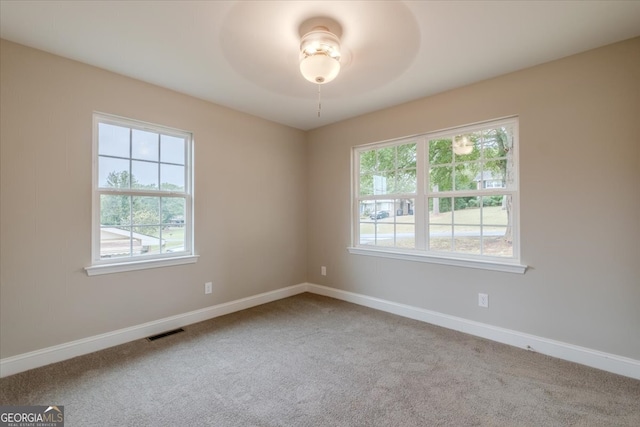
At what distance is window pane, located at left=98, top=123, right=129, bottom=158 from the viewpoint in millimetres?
2588

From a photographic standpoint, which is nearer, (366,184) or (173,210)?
(173,210)

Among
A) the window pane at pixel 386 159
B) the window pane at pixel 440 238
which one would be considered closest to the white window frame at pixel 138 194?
the window pane at pixel 386 159

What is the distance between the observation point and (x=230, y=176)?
137 inches

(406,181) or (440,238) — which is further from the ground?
(406,181)

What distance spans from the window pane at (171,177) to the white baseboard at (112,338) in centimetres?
133

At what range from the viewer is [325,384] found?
2.02 meters

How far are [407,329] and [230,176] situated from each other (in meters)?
2.57

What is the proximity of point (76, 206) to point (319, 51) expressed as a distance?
7.51ft

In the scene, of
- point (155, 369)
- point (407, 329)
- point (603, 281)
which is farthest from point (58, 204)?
point (603, 281)

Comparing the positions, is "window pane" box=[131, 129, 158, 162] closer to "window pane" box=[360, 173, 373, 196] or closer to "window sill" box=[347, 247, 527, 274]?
"window pane" box=[360, 173, 373, 196]

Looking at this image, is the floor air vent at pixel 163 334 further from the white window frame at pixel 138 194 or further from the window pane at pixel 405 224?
the window pane at pixel 405 224

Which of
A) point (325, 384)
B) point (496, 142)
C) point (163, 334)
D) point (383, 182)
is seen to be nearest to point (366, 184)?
point (383, 182)

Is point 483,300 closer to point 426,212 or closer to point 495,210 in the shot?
point 495,210
